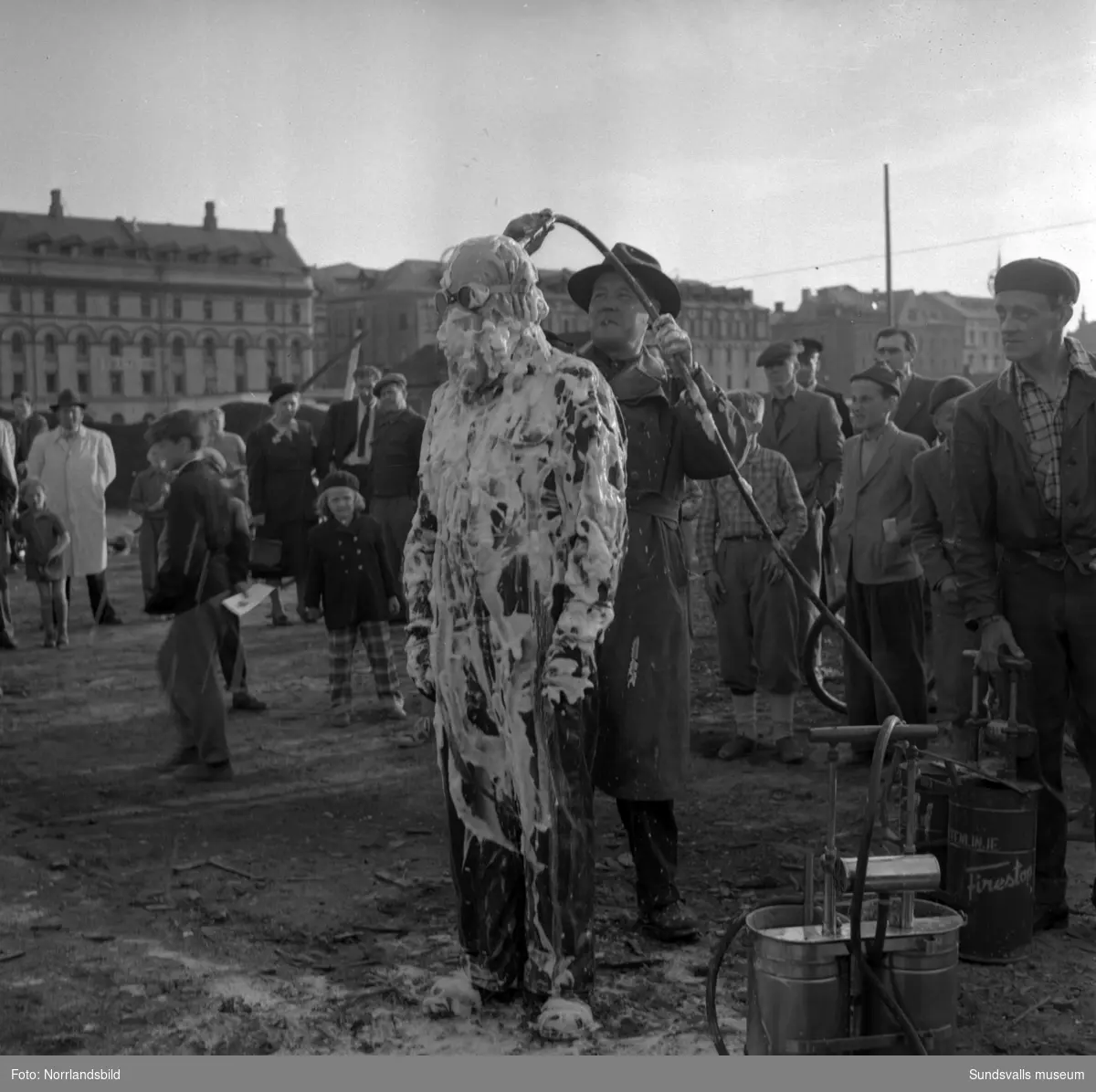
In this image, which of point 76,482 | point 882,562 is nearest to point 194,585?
point 882,562

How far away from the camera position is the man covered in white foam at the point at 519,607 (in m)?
3.51

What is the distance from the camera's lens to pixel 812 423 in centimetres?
803

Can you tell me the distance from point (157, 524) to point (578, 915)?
28.2 ft

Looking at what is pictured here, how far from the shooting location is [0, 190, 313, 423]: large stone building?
8.87 m

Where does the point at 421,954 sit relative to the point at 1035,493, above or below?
below

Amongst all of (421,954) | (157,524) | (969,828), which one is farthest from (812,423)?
(157,524)

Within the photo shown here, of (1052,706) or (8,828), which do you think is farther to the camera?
(8,828)

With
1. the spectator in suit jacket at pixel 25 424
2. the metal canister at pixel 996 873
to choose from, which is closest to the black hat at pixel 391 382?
the spectator in suit jacket at pixel 25 424

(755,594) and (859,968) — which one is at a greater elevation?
(755,594)

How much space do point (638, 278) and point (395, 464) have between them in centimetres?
569

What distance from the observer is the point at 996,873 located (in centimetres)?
419

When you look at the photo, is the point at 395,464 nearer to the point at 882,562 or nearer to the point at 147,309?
the point at 882,562

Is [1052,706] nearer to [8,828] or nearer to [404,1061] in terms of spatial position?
[404,1061]

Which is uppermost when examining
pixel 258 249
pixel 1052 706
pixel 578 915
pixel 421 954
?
pixel 258 249
